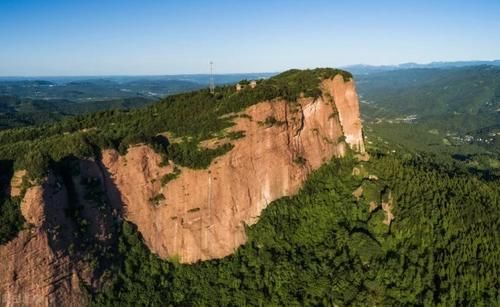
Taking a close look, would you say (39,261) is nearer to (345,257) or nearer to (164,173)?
(164,173)

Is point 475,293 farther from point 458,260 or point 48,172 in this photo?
point 48,172

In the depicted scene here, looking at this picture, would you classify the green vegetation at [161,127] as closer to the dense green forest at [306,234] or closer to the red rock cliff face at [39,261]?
the dense green forest at [306,234]

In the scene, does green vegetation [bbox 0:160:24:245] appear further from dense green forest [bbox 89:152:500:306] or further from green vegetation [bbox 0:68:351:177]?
dense green forest [bbox 89:152:500:306]

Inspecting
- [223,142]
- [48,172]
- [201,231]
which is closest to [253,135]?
[223,142]

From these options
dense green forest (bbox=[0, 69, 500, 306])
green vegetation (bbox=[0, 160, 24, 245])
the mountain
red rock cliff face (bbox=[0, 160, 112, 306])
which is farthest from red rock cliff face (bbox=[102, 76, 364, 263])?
green vegetation (bbox=[0, 160, 24, 245])

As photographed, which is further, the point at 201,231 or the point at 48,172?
the point at 201,231

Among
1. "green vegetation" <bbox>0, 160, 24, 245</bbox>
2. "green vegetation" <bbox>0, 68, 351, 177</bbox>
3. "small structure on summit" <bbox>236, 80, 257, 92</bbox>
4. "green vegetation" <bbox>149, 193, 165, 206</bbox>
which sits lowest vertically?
"green vegetation" <bbox>149, 193, 165, 206</bbox>
